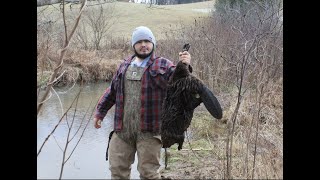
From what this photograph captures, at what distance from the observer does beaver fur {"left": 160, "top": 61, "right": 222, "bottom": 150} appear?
9.60 feet

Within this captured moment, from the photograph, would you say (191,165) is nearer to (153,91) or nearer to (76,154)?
(76,154)

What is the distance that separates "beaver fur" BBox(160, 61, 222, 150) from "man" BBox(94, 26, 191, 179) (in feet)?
0.65

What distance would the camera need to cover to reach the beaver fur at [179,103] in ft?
9.60

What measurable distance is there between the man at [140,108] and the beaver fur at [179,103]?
20cm

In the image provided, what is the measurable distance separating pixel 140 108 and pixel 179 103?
1.38 feet

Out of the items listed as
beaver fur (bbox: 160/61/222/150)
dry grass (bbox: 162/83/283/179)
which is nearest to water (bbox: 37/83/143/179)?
beaver fur (bbox: 160/61/222/150)

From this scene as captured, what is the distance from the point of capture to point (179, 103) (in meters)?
2.96

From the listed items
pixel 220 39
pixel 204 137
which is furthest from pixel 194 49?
pixel 204 137

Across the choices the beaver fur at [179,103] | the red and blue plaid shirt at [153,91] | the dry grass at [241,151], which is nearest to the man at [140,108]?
the red and blue plaid shirt at [153,91]

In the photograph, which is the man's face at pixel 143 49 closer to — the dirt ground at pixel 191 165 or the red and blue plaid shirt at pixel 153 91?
the red and blue plaid shirt at pixel 153 91

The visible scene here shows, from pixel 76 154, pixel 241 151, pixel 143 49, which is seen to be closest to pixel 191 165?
pixel 241 151

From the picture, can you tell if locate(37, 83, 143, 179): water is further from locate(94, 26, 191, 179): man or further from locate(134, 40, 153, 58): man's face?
locate(134, 40, 153, 58): man's face
